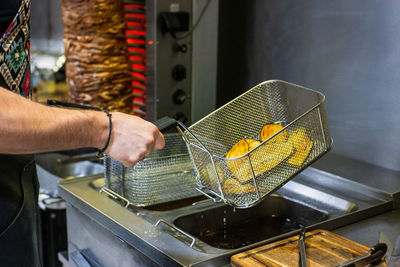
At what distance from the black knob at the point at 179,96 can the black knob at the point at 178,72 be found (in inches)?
2.0

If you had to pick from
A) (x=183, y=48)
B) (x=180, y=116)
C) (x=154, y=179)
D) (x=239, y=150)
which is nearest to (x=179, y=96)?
(x=180, y=116)

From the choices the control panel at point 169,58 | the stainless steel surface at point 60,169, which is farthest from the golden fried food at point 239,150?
the stainless steel surface at point 60,169

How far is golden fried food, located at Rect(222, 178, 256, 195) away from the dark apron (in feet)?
1.43

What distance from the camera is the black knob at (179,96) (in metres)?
2.03

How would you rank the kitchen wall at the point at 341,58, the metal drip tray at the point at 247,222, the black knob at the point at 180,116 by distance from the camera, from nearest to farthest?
the metal drip tray at the point at 247,222
the kitchen wall at the point at 341,58
the black knob at the point at 180,116

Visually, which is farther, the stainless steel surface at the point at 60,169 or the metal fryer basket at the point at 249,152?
the stainless steel surface at the point at 60,169

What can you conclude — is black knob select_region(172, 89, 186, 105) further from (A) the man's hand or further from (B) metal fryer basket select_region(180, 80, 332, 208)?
(A) the man's hand

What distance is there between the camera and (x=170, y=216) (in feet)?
4.15

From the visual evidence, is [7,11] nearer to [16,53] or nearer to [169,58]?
[16,53]

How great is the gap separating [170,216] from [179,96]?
2.76 ft

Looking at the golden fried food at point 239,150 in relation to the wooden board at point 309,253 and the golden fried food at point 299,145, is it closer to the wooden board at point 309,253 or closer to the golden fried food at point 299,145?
the golden fried food at point 299,145

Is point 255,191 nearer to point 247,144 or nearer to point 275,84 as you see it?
point 247,144

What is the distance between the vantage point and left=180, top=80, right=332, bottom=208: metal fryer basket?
3.47 ft

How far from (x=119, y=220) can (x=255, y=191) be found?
342 millimetres
